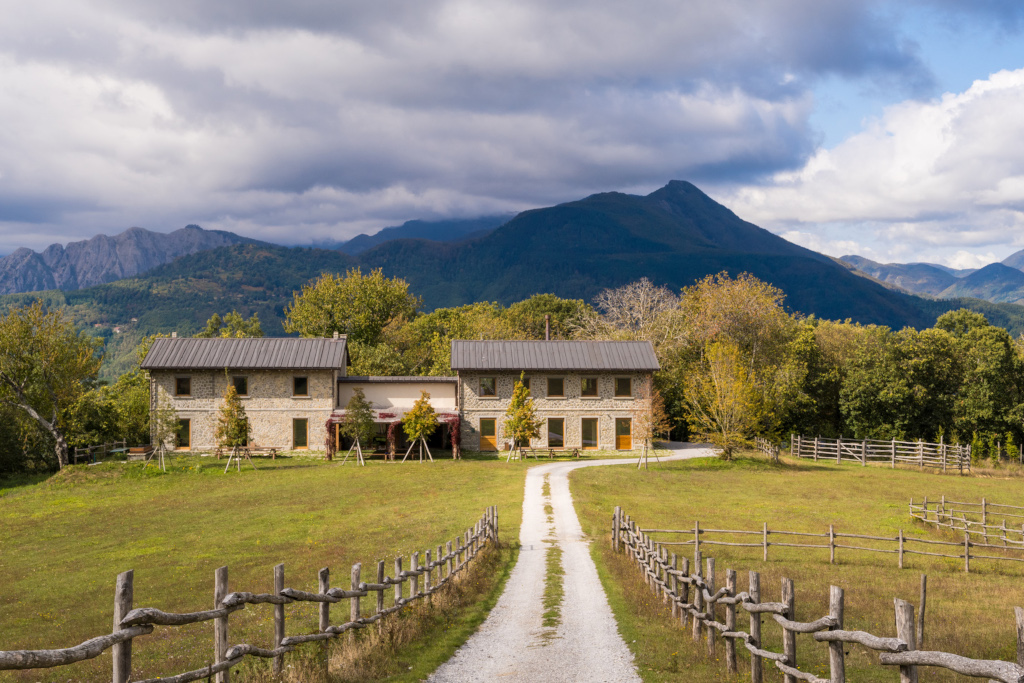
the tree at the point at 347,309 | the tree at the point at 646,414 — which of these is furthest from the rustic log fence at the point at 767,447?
the tree at the point at 347,309

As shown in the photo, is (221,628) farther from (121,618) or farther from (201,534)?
(201,534)

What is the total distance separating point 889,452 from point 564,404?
2322cm

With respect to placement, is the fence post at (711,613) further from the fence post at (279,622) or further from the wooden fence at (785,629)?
the fence post at (279,622)

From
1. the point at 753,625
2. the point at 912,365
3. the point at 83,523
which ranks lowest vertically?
the point at 83,523

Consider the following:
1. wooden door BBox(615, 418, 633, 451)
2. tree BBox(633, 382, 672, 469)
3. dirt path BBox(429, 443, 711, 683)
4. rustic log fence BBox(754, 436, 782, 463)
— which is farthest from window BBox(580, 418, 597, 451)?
dirt path BBox(429, 443, 711, 683)

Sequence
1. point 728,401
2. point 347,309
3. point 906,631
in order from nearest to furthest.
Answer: point 906,631
point 728,401
point 347,309

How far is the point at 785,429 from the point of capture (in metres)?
58.2

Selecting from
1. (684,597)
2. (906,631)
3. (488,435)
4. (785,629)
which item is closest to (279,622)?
(785,629)

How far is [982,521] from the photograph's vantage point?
26.2 m

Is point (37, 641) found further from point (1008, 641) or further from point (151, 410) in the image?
point (151, 410)

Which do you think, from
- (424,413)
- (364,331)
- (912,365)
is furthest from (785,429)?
(364,331)

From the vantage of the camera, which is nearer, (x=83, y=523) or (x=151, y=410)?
(x=83, y=523)

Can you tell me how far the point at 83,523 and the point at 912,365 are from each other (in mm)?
54379

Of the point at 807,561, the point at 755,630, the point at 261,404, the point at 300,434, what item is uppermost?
the point at 261,404
